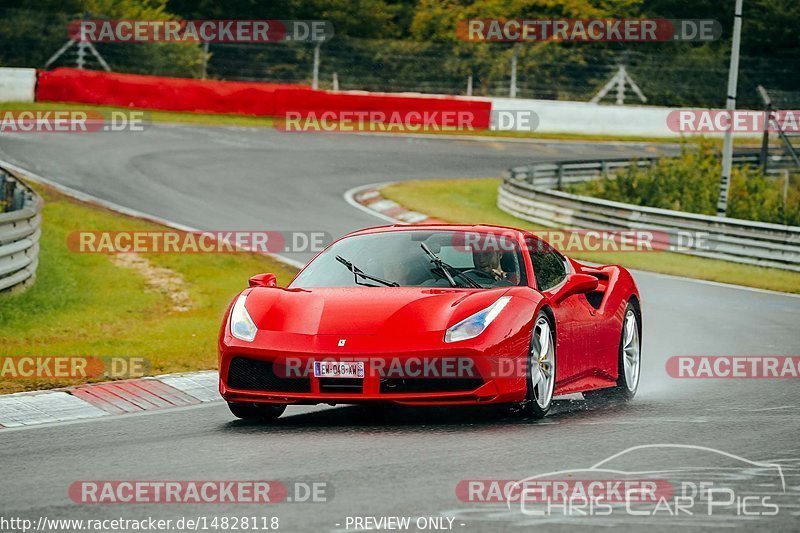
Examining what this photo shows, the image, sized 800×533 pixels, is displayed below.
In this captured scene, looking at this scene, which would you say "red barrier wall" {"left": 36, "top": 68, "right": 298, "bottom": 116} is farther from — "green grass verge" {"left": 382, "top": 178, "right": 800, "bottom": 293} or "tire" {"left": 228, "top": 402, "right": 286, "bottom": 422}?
"tire" {"left": 228, "top": 402, "right": 286, "bottom": 422}

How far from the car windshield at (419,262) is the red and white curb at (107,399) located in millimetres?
1419

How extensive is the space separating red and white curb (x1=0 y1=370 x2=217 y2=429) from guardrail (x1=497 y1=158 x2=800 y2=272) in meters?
14.8

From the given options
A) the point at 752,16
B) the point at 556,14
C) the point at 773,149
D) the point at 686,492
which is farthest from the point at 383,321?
the point at 752,16

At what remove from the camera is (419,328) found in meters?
8.15

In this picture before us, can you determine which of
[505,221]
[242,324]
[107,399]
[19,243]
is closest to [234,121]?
[505,221]

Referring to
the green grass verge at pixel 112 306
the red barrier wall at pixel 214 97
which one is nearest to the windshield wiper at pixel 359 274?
the green grass verge at pixel 112 306

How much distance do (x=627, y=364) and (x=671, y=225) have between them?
15.0 m

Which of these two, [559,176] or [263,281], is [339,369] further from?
[559,176]

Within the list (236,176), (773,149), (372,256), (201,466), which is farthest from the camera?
(773,149)

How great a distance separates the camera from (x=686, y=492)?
6102mm

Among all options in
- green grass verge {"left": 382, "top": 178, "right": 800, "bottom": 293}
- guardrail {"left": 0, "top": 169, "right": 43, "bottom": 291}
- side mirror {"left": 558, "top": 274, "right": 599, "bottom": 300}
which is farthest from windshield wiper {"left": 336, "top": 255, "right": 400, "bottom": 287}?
green grass verge {"left": 382, "top": 178, "right": 800, "bottom": 293}

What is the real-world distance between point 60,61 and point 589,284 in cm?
3802

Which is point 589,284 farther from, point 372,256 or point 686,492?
point 686,492

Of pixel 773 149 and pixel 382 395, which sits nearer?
pixel 382 395
